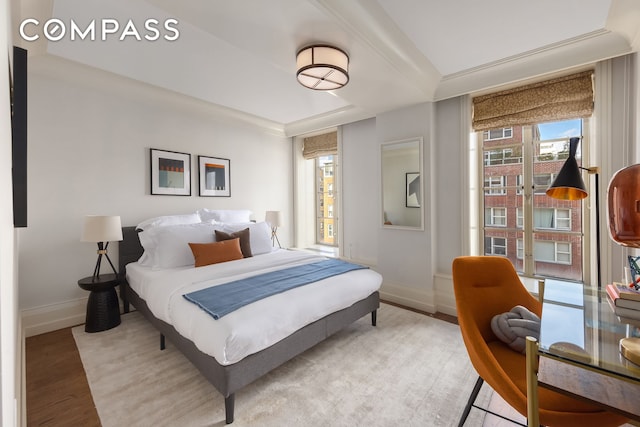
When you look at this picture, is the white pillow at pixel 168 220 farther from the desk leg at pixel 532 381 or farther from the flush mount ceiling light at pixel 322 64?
the desk leg at pixel 532 381

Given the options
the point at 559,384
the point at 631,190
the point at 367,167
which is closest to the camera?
the point at 559,384

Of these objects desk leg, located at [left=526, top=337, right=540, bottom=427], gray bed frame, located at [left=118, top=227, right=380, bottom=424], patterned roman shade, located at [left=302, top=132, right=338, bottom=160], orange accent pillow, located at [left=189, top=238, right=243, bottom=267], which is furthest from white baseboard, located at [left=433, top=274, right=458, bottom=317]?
patterned roman shade, located at [left=302, top=132, right=338, bottom=160]

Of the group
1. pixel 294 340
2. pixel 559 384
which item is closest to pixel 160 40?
pixel 294 340

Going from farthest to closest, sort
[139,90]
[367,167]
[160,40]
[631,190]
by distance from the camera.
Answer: [367,167] → [139,90] → [160,40] → [631,190]

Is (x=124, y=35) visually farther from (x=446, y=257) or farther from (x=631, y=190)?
(x=446, y=257)

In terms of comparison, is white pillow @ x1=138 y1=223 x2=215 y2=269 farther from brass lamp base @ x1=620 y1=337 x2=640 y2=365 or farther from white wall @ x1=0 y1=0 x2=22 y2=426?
brass lamp base @ x1=620 y1=337 x2=640 y2=365

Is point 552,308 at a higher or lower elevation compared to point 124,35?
lower

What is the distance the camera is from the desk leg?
1.03 metres

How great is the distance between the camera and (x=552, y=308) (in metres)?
1.51

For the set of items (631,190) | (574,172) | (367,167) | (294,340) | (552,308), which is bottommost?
(294,340)

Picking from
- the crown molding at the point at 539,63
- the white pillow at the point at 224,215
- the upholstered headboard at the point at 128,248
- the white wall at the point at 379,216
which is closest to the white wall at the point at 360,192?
the white wall at the point at 379,216

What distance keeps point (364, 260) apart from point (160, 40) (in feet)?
11.5

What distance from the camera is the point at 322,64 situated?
203 centimetres

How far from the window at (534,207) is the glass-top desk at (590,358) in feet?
5.45
